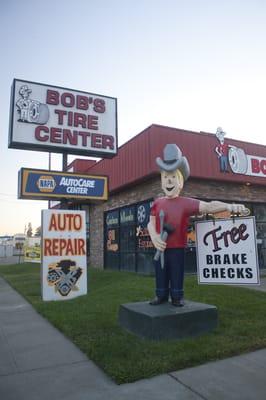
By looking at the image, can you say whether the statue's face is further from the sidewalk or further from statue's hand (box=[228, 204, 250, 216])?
the sidewalk

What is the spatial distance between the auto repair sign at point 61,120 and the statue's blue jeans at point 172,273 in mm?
7013

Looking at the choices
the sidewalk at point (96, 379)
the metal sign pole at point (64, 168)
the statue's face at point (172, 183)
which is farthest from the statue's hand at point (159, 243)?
the metal sign pole at point (64, 168)

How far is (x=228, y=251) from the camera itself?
15.9 feet

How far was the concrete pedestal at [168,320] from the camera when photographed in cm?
507

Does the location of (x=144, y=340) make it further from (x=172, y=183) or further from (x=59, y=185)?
(x=59, y=185)

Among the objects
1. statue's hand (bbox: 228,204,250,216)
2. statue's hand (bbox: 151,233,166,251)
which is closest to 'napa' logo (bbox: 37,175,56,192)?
statue's hand (bbox: 151,233,166,251)

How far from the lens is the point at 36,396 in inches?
141

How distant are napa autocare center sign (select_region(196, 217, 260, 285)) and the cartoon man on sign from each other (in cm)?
45

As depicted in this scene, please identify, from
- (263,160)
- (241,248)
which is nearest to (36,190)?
(241,248)

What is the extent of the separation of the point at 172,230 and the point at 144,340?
66.4 inches

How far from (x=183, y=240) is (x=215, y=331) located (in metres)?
1.49

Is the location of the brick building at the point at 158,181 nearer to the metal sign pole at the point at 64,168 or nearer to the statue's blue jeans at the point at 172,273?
the metal sign pole at the point at 64,168

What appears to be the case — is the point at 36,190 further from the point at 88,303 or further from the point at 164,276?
the point at 164,276

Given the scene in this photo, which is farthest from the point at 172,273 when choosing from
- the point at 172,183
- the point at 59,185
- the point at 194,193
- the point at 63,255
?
the point at 194,193
